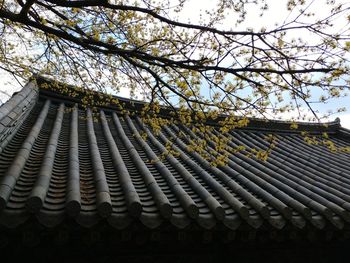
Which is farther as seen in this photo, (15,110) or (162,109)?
(162,109)

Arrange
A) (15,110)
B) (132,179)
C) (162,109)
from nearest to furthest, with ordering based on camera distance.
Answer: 1. (132,179)
2. (15,110)
3. (162,109)

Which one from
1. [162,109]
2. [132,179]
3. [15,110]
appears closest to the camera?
[132,179]

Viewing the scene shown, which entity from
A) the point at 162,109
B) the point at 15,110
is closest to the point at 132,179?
the point at 15,110

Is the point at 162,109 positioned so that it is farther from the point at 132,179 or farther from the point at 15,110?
the point at 132,179

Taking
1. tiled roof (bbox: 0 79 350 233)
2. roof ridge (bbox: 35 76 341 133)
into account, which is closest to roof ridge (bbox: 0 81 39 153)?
tiled roof (bbox: 0 79 350 233)

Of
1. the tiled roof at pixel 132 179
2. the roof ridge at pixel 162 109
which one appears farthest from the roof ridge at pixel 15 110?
the roof ridge at pixel 162 109

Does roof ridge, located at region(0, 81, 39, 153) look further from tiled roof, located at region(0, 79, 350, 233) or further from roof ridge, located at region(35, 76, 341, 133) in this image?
roof ridge, located at region(35, 76, 341, 133)

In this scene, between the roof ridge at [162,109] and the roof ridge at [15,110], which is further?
the roof ridge at [162,109]

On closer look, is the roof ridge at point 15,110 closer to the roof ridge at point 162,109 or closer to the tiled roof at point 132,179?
the tiled roof at point 132,179

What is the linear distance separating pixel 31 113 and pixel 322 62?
5219 mm

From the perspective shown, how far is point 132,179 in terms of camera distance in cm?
420

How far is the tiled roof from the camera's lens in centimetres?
282

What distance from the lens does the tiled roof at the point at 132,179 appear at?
282 centimetres

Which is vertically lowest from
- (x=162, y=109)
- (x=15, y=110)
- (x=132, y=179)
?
(x=132, y=179)
